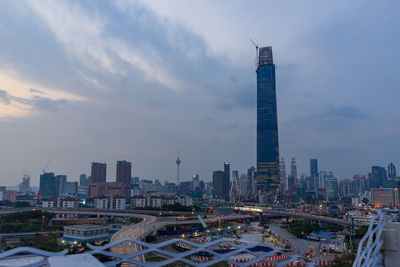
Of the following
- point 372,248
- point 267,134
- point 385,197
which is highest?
point 267,134

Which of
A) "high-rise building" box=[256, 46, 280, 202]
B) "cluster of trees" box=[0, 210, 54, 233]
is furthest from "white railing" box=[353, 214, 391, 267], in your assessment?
"high-rise building" box=[256, 46, 280, 202]

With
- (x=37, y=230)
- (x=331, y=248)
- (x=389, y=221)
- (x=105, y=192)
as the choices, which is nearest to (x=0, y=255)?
(x=389, y=221)

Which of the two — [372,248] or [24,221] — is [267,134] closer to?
[24,221]

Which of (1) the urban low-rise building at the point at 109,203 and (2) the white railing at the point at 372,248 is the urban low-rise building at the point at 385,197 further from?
(2) the white railing at the point at 372,248

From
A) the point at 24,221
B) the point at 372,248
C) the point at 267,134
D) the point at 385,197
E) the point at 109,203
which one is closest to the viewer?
the point at 372,248

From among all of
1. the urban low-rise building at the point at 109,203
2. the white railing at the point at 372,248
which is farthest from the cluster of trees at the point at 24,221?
the white railing at the point at 372,248

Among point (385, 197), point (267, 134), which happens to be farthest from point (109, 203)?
point (385, 197)
